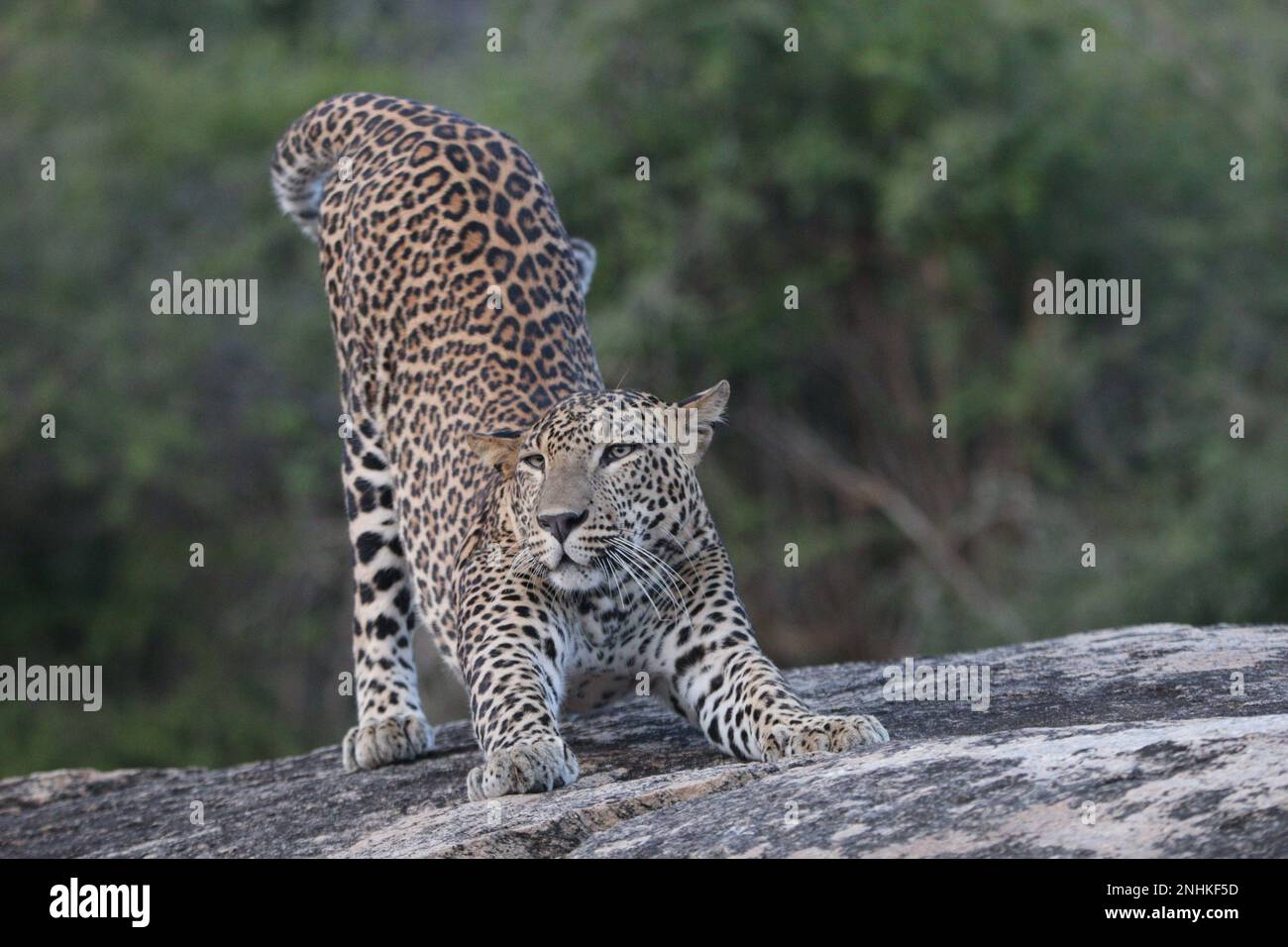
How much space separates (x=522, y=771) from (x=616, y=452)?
57.2 inches

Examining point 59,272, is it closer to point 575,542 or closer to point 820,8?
point 820,8

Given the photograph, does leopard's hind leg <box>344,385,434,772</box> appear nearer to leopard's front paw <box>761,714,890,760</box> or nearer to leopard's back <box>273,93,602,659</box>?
leopard's back <box>273,93,602,659</box>

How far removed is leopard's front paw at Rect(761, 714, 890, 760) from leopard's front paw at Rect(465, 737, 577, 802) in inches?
32.3

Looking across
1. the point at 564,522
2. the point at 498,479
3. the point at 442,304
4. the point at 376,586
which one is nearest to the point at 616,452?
the point at 564,522

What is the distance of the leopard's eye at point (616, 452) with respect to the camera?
8.54 m

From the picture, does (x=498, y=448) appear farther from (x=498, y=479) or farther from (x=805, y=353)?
(x=805, y=353)

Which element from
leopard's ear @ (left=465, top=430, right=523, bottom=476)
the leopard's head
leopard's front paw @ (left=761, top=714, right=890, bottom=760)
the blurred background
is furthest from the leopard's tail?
the blurred background

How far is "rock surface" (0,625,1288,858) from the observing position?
6.36 m

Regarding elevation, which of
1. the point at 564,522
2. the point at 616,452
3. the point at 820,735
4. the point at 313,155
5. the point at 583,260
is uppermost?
the point at 313,155

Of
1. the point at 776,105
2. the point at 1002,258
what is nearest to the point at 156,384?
the point at 776,105

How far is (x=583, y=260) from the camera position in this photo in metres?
11.0

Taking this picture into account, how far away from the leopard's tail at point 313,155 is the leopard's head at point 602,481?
299cm

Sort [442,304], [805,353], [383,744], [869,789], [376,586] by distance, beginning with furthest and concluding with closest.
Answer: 1. [805,353]
2. [376,586]
3. [442,304]
4. [383,744]
5. [869,789]

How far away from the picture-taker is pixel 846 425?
23484mm
